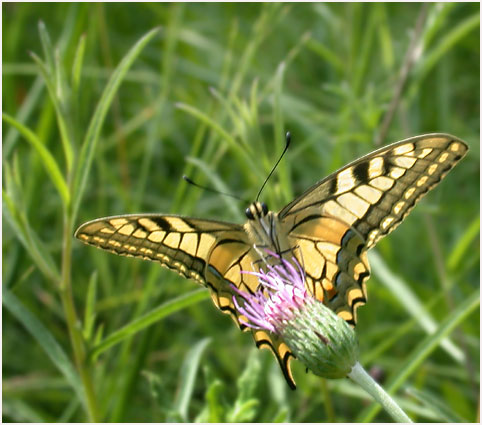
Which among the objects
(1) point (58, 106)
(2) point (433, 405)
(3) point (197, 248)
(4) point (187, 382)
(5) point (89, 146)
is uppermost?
(1) point (58, 106)

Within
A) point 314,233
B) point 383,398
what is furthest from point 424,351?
point 383,398

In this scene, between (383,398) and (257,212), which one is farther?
(257,212)

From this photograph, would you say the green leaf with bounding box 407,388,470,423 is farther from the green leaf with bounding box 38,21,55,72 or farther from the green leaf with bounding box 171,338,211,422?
the green leaf with bounding box 38,21,55,72

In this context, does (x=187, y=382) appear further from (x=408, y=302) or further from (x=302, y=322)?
(x=408, y=302)

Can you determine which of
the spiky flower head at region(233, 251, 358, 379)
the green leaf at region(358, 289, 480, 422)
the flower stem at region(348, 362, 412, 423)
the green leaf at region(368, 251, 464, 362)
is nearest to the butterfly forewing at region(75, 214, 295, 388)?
the spiky flower head at region(233, 251, 358, 379)

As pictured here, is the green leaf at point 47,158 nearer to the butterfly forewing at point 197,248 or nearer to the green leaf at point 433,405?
the butterfly forewing at point 197,248

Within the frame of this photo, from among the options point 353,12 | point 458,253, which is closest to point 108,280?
point 458,253

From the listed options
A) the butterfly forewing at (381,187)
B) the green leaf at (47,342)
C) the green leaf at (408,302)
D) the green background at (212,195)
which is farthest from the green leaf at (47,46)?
the green leaf at (408,302)
